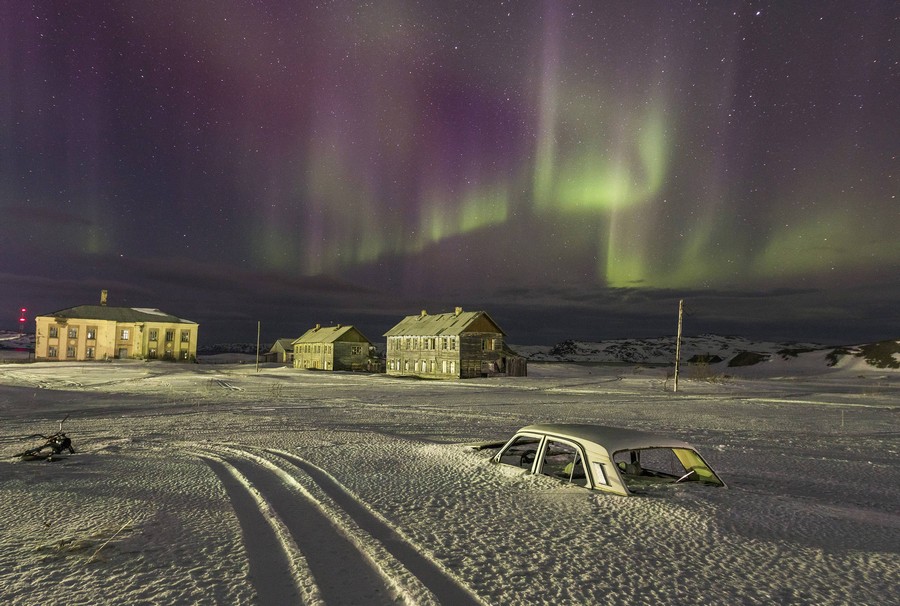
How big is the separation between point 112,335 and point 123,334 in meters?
1.42

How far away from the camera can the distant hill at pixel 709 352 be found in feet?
239

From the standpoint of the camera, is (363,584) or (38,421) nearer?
(363,584)

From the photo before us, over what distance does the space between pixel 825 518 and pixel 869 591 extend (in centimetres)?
266

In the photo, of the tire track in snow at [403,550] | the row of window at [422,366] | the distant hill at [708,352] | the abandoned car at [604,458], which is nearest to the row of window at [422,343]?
the row of window at [422,366]

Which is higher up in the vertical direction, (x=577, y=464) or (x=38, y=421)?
(x=577, y=464)

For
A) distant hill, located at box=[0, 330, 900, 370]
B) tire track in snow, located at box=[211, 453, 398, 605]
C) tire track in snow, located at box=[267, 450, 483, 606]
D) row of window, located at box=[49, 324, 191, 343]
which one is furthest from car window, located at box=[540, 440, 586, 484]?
row of window, located at box=[49, 324, 191, 343]

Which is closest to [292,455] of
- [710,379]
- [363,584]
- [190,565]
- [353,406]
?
[190,565]

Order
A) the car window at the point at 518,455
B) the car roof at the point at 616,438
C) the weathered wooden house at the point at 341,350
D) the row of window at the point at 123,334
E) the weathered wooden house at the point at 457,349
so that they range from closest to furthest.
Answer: the car roof at the point at 616,438 < the car window at the point at 518,455 < the weathered wooden house at the point at 457,349 < the weathered wooden house at the point at 341,350 < the row of window at the point at 123,334

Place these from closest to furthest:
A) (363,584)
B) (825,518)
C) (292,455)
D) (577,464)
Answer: (363,584) < (825,518) < (577,464) < (292,455)

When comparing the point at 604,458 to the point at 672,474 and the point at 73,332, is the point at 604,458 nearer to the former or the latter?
the point at 672,474

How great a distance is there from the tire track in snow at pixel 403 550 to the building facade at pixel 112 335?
7635cm

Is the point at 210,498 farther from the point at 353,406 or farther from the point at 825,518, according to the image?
the point at 353,406

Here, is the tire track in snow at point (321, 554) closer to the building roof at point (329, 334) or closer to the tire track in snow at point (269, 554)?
the tire track in snow at point (269, 554)

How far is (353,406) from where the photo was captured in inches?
977
